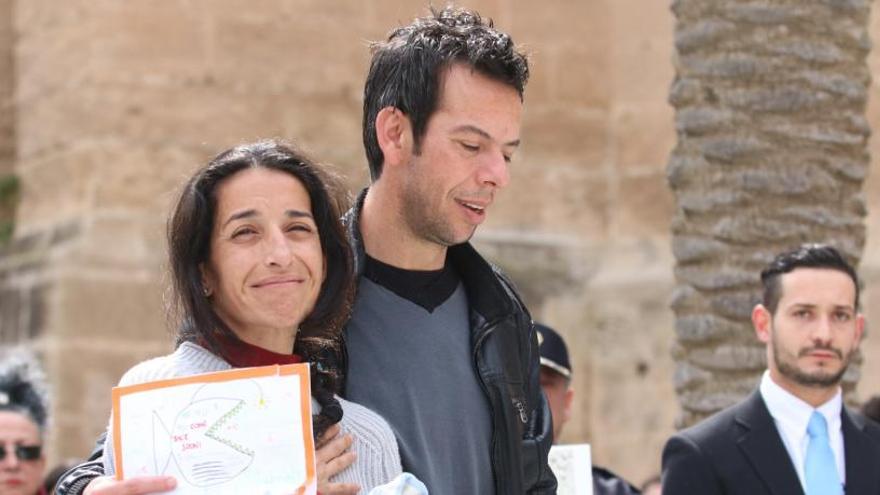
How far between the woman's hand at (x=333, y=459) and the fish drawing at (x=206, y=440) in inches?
7.1

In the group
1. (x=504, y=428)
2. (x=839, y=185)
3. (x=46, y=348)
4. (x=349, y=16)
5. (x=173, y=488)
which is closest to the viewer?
(x=173, y=488)

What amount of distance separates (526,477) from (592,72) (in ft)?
23.3

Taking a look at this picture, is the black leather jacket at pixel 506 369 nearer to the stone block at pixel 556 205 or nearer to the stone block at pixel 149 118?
the stone block at pixel 149 118

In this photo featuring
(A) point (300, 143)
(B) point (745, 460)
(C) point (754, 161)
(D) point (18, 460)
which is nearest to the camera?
(B) point (745, 460)

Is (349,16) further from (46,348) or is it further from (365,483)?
(365,483)

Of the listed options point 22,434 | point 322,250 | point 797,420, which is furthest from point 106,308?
point 322,250

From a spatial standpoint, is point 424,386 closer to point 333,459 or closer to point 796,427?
point 333,459

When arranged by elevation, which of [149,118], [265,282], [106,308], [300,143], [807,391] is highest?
[149,118]

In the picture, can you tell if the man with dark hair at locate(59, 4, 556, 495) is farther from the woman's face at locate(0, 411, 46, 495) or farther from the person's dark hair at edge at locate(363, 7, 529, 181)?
the woman's face at locate(0, 411, 46, 495)

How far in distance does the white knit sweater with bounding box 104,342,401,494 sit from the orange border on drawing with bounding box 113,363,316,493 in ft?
0.21

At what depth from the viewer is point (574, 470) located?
15.3ft

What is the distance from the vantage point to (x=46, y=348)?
9242 millimetres

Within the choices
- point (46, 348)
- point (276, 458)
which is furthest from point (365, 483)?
point (46, 348)

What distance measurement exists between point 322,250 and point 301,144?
13.8 ft
